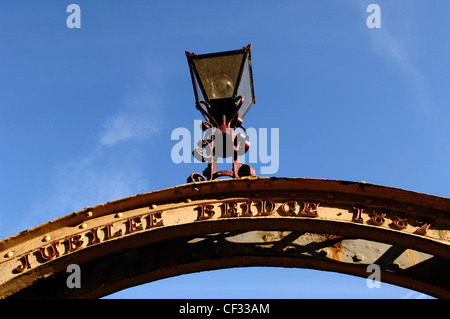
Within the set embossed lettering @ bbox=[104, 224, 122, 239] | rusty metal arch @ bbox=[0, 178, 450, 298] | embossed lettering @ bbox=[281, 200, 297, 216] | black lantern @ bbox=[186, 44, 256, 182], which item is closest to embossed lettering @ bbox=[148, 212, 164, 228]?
rusty metal arch @ bbox=[0, 178, 450, 298]

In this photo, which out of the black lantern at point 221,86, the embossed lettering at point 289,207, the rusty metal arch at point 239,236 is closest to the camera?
the rusty metal arch at point 239,236

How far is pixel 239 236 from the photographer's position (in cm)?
467

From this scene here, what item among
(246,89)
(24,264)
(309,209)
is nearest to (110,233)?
(24,264)

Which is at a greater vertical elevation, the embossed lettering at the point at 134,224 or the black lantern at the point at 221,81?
the black lantern at the point at 221,81

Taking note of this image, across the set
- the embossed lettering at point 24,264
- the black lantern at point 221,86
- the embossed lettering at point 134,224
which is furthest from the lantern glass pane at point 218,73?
the embossed lettering at point 24,264

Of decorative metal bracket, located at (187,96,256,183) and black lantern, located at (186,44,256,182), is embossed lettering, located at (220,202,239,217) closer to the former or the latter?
decorative metal bracket, located at (187,96,256,183)

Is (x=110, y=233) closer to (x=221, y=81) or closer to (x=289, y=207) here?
(x=289, y=207)

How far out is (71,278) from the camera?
454 cm

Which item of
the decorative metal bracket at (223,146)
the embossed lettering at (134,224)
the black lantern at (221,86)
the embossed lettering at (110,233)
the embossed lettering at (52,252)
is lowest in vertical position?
the embossed lettering at (52,252)

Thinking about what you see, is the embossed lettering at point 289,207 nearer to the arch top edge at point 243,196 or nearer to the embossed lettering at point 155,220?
the arch top edge at point 243,196

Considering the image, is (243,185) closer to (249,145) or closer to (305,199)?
(305,199)

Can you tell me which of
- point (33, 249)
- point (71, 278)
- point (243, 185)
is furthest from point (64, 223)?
point (243, 185)

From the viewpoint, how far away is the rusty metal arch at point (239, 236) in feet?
12.6
